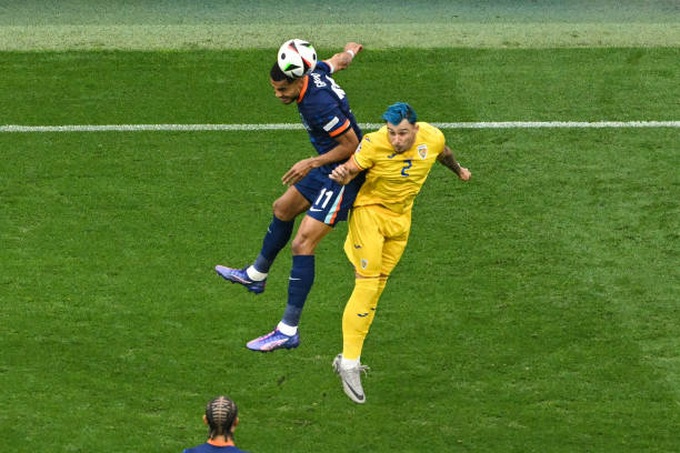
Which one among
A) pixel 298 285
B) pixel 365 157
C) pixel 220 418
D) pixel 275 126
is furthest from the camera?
pixel 275 126

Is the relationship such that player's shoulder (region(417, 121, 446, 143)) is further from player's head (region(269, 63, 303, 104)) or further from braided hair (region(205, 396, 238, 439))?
braided hair (region(205, 396, 238, 439))

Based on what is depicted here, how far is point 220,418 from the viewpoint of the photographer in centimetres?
921

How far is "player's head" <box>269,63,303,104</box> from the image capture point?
12.6m

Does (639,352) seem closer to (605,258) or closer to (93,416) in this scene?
(605,258)

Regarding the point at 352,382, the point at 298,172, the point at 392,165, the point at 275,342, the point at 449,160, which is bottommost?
the point at 275,342

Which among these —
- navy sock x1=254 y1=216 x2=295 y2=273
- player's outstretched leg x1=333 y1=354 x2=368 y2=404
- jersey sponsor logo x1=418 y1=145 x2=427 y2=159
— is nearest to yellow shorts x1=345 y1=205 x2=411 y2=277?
jersey sponsor logo x1=418 y1=145 x2=427 y2=159

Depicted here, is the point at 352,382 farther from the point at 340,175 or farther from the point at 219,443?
the point at 219,443

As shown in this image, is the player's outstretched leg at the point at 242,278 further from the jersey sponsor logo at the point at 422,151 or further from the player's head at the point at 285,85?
the jersey sponsor logo at the point at 422,151

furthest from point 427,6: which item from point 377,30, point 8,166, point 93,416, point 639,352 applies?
point 93,416

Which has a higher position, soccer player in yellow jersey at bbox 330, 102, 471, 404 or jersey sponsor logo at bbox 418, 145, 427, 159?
jersey sponsor logo at bbox 418, 145, 427, 159

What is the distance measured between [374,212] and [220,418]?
3637mm

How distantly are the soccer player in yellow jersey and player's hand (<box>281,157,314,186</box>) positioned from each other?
0.50 m

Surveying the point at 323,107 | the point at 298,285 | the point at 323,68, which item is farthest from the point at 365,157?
the point at 323,68

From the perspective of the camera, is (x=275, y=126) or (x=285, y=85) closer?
(x=285, y=85)
